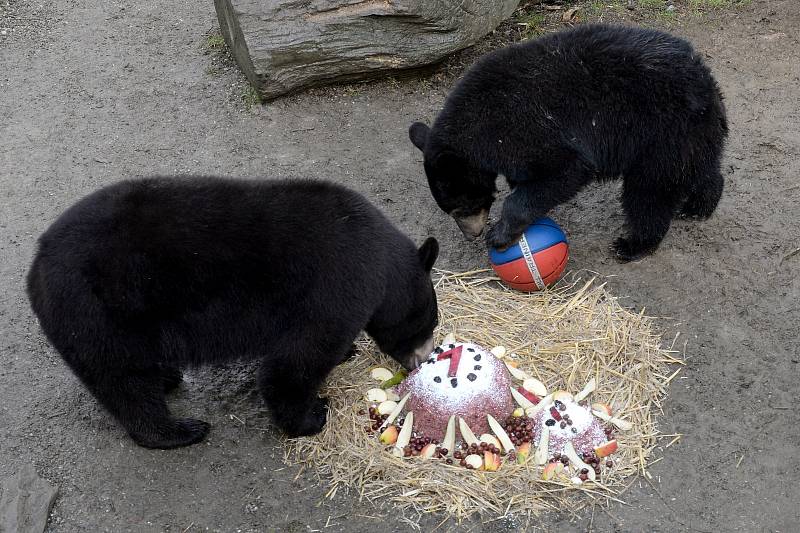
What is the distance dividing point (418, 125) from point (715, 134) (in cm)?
225

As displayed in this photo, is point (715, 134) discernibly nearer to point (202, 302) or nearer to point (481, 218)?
point (481, 218)

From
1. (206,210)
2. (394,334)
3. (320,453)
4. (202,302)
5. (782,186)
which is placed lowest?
(782,186)

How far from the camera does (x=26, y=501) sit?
463 centimetres

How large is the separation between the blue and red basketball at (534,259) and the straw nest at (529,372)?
12 centimetres

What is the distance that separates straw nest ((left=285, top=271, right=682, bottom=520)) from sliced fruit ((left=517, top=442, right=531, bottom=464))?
4 cm

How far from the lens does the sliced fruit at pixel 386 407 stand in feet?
16.8

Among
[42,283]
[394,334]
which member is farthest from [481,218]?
[42,283]

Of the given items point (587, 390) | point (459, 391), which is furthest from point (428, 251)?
point (587, 390)

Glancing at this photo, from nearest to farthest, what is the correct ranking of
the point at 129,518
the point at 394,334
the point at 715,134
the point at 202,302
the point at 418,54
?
the point at 202,302, the point at 129,518, the point at 394,334, the point at 715,134, the point at 418,54

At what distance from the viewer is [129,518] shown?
4.68 meters

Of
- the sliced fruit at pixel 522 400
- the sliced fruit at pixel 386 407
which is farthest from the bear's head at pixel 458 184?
the sliced fruit at pixel 386 407

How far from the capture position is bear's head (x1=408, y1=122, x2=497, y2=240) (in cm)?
606

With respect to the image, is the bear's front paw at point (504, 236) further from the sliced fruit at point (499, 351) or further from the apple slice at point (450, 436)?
the apple slice at point (450, 436)

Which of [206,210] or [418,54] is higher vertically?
[206,210]
